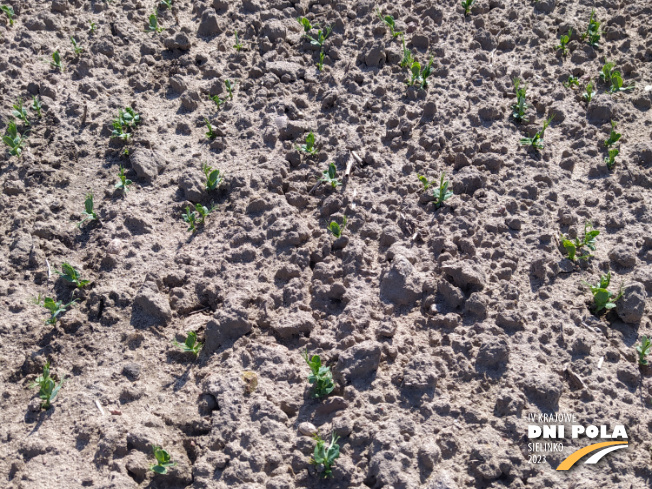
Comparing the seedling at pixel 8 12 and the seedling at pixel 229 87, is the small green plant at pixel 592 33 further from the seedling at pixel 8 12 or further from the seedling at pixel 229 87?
the seedling at pixel 8 12

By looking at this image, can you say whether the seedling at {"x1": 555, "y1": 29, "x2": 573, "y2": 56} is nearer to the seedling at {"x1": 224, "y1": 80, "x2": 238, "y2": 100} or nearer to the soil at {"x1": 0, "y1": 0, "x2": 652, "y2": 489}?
the soil at {"x1": 0, "y1": 0, "x2": 652, "y2": 489}

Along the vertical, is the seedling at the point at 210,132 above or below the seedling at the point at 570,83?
below

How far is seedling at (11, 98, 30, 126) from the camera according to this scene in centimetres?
368

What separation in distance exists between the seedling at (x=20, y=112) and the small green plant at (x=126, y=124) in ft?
1.72

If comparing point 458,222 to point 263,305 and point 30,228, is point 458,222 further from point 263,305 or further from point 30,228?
point 30,228

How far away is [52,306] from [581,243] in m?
2.55

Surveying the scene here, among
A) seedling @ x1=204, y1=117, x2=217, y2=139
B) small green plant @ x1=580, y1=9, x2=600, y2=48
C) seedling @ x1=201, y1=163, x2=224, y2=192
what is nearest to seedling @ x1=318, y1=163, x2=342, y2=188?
seedling @ x1=201, y1=163, x2=224, y2=192

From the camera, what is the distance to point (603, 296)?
9.23ft

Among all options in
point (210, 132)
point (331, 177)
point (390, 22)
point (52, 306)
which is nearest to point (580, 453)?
point (331, 177)

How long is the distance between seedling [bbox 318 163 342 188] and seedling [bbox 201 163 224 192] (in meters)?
0.55

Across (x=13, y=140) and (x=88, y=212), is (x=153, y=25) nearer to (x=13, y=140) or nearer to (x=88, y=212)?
(x=13, y=140)

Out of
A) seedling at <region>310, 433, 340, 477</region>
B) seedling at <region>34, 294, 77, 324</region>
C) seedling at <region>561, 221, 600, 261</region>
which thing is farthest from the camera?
seedling at <region>561, 221, 600, 261</region>

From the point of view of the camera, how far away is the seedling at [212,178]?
337 cm

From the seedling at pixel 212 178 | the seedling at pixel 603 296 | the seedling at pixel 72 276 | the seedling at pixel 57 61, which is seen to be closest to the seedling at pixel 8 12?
the seedling at pixel 57 61
